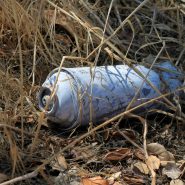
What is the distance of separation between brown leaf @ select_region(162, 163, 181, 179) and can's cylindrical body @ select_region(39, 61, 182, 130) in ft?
1.06

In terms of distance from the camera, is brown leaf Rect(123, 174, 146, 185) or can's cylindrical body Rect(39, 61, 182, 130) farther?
can's cylindrical body Rect(39, 61, 182, 130)

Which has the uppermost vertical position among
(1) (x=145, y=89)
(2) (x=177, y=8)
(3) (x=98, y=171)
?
(2) (x=177, y=8)

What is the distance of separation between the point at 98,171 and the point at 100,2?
124 cm

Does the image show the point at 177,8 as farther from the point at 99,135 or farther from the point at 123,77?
the point at 99,135

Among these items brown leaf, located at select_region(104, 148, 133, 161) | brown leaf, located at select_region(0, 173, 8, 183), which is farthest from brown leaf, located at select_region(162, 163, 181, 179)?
brown leaf, located at select_region(0, 173, 8, 183)

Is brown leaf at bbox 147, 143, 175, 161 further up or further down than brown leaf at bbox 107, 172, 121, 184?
further up

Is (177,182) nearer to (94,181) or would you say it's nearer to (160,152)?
(160,152)

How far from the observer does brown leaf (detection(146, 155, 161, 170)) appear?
177 centimetres

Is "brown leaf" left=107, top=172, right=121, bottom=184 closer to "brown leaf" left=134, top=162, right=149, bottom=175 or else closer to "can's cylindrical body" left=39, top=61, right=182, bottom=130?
"brown leaf" left=134, top=162, right=149, bottom=175

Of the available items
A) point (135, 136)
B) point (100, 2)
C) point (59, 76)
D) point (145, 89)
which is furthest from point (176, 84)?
point (100, 2)

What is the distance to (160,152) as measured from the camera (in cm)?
185

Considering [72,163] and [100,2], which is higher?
[100,2]

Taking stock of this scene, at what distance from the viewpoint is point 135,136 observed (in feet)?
6.45

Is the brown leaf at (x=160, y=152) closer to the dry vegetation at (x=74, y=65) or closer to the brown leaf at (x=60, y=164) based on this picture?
the dry vegetation at (x=74, y=65)
